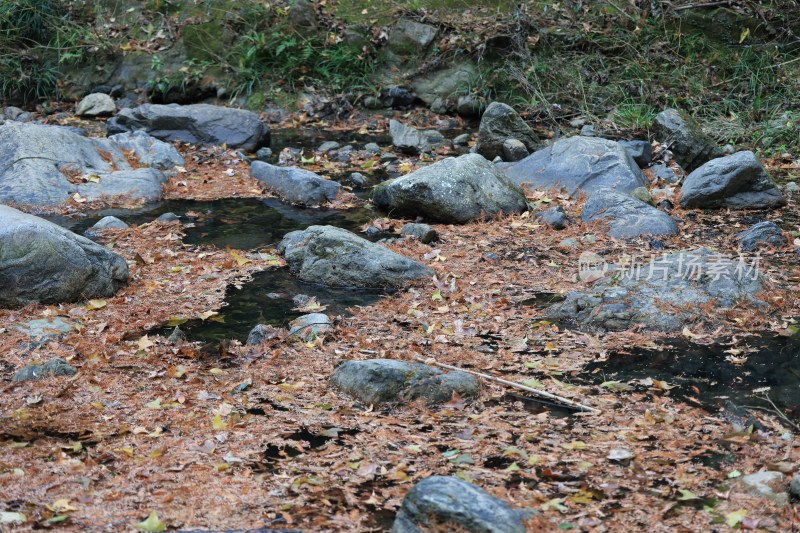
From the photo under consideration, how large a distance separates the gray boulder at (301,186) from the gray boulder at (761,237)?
3790 mm

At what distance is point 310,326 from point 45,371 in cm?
147

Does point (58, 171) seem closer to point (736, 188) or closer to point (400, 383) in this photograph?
point (400, 383)

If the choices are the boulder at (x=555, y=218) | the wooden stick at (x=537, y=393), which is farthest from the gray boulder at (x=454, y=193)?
the wooden stick at (x=537, y=393)

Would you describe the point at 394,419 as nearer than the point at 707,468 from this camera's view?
No

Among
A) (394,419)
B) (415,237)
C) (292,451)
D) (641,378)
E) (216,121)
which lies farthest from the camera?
(216,121)

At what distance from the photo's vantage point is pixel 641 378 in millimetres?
4266

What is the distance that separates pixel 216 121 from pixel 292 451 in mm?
7295

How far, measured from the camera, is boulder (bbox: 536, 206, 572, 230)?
708cm

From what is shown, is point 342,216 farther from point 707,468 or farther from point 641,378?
point 707,468

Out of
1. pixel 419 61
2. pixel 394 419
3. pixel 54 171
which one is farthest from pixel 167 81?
pixel 394 419

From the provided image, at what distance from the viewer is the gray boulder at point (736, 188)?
292 inches

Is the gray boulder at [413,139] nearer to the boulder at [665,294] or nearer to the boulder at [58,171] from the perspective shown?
the boulder at [58,171]

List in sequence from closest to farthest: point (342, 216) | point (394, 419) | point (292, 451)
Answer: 1. point (292, 451)
2. point (394, 419)
3. point (342, 216)

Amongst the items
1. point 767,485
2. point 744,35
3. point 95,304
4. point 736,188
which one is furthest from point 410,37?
point 767,485
